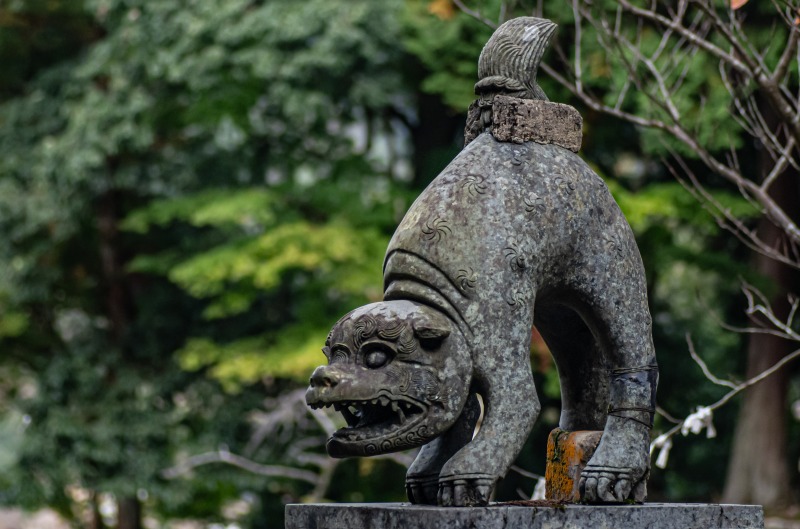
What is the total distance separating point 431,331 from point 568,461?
895mm

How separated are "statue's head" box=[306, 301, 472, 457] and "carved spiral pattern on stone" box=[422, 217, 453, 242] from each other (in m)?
0.24

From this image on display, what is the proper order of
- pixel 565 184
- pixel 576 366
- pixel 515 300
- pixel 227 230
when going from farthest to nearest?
pixel 227 230 → pixel 576 366 → pixel 565 184 → pixel 515 300

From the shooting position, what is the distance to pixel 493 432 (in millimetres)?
4371

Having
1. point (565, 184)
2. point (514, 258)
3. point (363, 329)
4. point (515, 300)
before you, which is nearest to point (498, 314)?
point (515, 300)

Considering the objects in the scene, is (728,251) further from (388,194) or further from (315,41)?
(315,41)

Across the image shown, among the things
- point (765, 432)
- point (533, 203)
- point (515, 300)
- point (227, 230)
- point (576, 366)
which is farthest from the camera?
point (227, 230)

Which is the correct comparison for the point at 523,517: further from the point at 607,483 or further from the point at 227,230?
the point at 227,230

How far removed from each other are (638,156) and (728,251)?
1654 millimetres

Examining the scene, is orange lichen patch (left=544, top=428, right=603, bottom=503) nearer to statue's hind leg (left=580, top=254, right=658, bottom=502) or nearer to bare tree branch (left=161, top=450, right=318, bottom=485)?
statue's hind leg (left=580, top=254, right=658, bottom=502)

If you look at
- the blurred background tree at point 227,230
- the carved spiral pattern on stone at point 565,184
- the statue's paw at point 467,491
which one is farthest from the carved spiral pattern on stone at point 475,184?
the blurred background tree at point 227,230

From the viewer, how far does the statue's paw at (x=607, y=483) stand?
454cm

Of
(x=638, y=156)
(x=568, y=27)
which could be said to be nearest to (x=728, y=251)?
(x=638, y=156)

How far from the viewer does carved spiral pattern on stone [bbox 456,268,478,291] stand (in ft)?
14.4

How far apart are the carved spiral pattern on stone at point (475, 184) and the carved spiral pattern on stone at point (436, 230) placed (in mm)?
160
